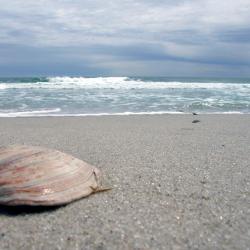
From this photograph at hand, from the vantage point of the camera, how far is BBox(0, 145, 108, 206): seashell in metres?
3.03

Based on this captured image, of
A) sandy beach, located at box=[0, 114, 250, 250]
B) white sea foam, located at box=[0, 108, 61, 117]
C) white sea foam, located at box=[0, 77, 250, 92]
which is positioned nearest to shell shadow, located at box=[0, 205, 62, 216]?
sandy beach, located at box=[0, 114, 250, 250]

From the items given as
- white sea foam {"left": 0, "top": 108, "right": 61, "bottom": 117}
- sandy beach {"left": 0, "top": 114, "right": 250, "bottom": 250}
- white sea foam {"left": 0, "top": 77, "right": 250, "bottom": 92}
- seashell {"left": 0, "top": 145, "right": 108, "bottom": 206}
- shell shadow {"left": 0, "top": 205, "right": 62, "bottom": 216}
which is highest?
seashell {"left": 0, "top": 145, "right": 108, "bottom": 206}

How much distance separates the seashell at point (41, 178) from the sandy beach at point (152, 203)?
0.37ft

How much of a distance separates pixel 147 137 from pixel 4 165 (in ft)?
14.0

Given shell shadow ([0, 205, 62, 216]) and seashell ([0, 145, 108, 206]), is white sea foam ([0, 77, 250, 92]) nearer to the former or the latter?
seashell ([0, 145, 108, 206])

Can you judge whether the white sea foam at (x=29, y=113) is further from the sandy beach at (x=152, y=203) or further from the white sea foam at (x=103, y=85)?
the white sea foam at (x=103, y=85)

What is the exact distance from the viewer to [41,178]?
3.18m

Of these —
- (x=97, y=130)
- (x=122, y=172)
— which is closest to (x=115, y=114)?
(x=97, y=130)

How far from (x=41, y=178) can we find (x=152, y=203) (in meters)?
0.96

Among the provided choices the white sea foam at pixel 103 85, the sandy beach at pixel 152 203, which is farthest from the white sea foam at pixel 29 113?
the white sea foam at pixel 103 85

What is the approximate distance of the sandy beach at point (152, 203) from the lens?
2.68m

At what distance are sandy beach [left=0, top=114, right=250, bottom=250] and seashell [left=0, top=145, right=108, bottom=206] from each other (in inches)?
4.5

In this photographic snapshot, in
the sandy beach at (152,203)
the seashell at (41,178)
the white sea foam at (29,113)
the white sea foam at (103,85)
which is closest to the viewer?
the sandy beach at (152,203)

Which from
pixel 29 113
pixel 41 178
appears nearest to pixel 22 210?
pixel 41 178
